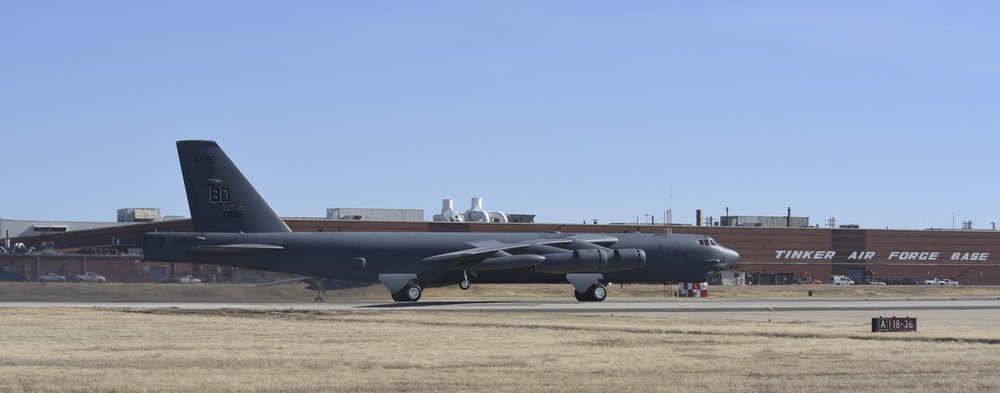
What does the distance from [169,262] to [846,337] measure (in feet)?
99.5

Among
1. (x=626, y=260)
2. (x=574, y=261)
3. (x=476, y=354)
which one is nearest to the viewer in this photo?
(x=476, y=354)

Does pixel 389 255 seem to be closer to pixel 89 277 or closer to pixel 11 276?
pixel 89 277

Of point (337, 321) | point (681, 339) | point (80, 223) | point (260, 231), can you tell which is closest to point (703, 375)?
point (681, 339)

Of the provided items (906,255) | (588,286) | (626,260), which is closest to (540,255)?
(588,286)

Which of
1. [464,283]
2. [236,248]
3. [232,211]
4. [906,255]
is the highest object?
[232,211]

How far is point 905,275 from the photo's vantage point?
106 m

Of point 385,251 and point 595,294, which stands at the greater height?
point 385,251

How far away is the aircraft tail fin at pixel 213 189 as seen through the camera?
165 ft

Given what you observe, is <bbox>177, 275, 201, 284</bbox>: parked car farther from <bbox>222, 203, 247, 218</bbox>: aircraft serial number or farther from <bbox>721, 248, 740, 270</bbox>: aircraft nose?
<bbox>721, 248, 740, 270</bbox>: aircraft nose

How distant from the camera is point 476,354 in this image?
78.0ft

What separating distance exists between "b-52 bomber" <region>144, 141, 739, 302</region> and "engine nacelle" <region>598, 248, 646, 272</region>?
0.15ft

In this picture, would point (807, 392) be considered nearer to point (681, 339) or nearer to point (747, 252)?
point (681, 339)

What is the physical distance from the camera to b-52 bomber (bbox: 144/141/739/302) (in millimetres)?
49938

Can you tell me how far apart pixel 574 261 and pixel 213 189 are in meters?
15.9
